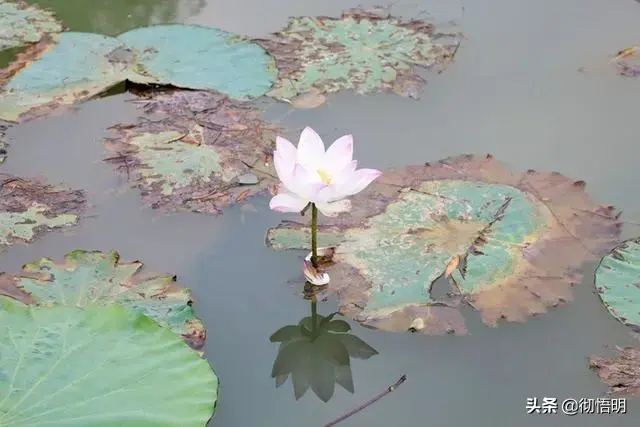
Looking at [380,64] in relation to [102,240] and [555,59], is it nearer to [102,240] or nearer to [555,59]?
[555,59]

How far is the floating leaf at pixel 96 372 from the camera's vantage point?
1389 mm

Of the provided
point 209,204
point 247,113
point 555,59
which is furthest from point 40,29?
point 555,59

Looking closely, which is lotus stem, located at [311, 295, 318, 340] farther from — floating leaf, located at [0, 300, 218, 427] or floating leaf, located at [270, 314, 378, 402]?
floating leaf, located at [0, 300, 218, 427]

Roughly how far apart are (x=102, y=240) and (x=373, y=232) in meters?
0.67

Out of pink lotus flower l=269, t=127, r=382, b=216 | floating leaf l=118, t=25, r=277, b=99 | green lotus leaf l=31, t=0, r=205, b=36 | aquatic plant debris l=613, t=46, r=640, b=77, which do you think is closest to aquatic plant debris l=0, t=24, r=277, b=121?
floating leaf l=118, t=25, r=277, b=99

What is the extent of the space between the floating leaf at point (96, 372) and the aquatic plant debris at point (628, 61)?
1825 mm

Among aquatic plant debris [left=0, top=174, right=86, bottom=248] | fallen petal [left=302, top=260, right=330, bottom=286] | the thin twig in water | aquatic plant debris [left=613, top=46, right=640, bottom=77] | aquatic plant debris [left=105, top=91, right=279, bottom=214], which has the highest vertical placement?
aquatic plant debris [left=613, top=46, right=640, bottom=77]

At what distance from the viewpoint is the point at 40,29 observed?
2.87 metres

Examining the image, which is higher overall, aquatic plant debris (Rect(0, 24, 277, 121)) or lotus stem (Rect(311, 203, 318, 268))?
aquatic plant debris (Rect(0, 24, 277, 121))

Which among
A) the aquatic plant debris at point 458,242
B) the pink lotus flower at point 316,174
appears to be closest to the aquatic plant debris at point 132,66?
the aquatic plant debris at point 458,242

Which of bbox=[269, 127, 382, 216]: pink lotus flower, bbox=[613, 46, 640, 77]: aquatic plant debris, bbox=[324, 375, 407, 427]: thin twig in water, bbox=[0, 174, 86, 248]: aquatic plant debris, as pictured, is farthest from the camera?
bbox=[613, 46, 640, 77]: aquatic plant debris

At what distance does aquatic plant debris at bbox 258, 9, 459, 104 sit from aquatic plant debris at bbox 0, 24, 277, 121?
3.6 inches

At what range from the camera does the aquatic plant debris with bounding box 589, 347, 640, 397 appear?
1.61 m

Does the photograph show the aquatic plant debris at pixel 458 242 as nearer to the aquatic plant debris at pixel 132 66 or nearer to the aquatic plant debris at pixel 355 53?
the aquatic plant debris at pixel 355 53
